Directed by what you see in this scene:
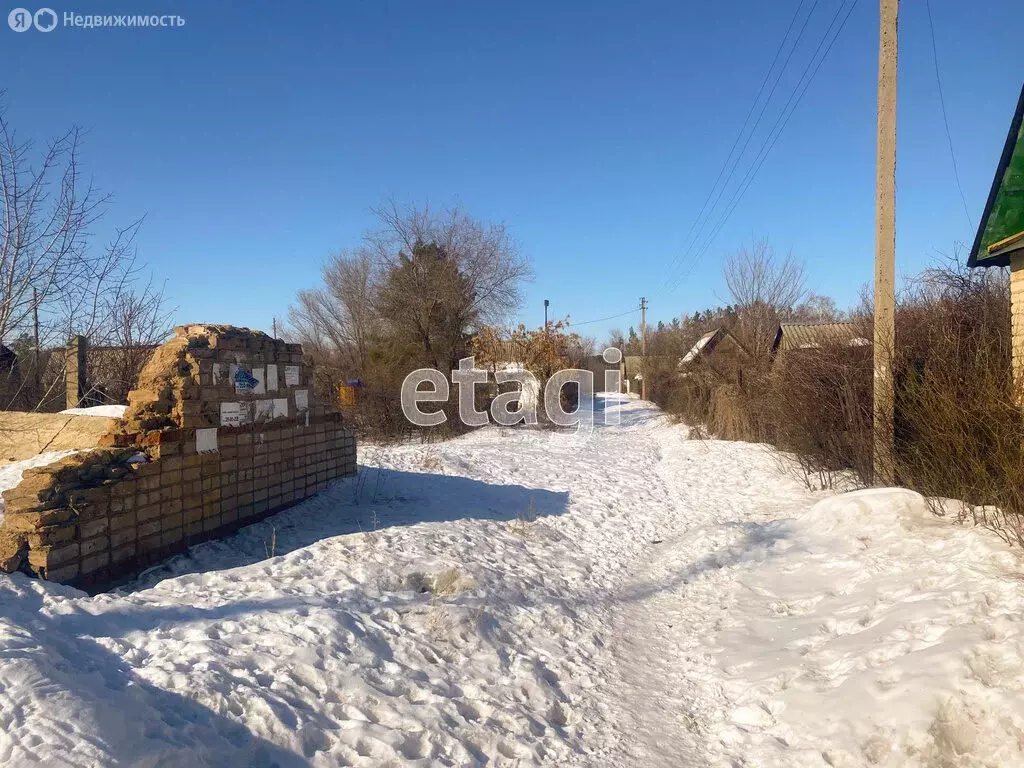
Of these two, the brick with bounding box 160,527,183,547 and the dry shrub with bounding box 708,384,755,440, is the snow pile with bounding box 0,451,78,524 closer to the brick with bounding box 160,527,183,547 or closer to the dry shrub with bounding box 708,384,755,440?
the brick with bounding box 160,527,183,547

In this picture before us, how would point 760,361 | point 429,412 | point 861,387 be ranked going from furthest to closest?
point 429,412 < point 760,361 < point 861,387

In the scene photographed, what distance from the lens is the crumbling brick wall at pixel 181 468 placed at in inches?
168

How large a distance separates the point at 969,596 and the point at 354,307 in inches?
974

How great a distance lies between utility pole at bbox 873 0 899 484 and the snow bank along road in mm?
2027

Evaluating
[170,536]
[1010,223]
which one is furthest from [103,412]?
[1010,223]

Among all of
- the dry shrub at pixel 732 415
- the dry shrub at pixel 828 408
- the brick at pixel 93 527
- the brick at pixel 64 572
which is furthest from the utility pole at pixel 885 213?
the brick at pixel 64 572

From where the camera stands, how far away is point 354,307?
2662cm

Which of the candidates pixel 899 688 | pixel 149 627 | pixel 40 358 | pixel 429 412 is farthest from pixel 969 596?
pixel 429 412

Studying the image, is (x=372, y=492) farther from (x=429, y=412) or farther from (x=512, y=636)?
(x=429, y=412)

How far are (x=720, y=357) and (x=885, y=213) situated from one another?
9735mm

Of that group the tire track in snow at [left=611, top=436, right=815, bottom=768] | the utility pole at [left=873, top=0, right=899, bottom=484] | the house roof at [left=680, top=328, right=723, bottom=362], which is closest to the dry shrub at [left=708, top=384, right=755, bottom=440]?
the house roof at [left=680, top=328, right=723, bottom=362]

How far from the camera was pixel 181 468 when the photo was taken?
211 inches

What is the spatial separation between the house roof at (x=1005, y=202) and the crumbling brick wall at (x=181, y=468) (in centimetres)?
770

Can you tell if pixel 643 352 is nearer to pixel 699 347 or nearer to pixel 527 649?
pixel 699 347
